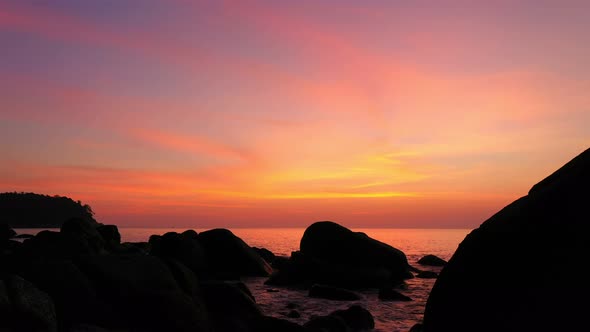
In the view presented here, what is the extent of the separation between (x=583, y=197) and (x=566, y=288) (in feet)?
3.42

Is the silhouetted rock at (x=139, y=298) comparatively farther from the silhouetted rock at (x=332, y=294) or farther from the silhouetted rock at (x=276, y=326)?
the silhouetted rock at (x=332, y=294)

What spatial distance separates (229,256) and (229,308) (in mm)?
15075

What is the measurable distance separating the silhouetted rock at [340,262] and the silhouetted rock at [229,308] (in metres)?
10.9

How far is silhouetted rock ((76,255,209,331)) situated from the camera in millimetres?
10117

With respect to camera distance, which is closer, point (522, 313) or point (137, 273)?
point (522, 313)

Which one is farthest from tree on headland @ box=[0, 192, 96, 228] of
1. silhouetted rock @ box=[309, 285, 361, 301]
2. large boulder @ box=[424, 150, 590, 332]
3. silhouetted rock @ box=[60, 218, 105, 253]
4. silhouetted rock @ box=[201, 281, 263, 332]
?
large boulder @ box=[424, 150, 590, 332]

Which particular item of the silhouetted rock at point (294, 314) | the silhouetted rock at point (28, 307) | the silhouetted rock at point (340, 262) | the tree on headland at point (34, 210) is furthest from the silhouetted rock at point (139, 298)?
the tree on headland at point (34, 210)

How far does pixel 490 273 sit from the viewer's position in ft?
18.0

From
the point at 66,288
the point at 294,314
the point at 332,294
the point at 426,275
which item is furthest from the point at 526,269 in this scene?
the point at 426,275

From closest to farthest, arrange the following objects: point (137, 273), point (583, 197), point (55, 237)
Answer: point (583, 197), point (137, 273), point (55, 237)

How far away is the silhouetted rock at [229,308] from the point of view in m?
11.2

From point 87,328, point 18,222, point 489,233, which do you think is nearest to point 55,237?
point 87,328

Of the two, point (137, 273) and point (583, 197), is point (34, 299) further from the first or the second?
point (583, 197)

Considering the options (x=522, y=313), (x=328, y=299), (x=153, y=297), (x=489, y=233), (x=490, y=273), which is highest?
(x=489, y=233)
